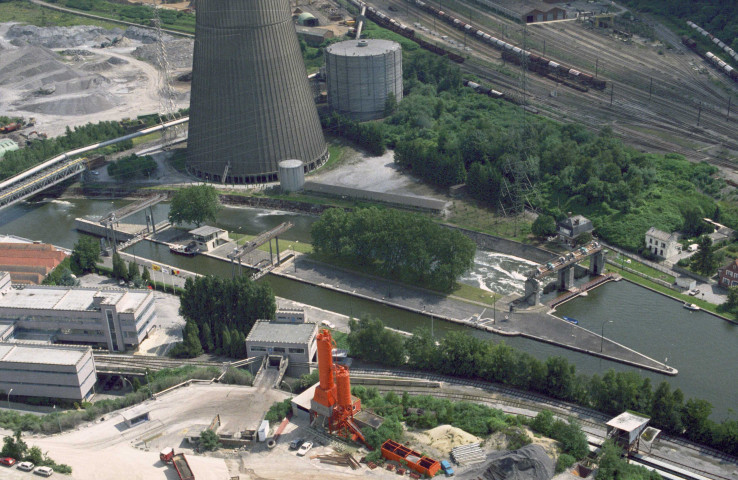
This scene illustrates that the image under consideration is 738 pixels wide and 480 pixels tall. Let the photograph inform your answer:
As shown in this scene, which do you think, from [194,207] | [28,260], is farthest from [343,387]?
Answer: [194,207]

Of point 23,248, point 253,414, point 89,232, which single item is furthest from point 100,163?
point 253,414

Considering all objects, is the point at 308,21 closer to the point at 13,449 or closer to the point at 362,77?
the point at 362,77

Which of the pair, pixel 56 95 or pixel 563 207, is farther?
pixel 56 95

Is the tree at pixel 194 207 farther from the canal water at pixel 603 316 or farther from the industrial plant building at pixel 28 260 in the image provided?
the industrial plant building at pixel 28 260

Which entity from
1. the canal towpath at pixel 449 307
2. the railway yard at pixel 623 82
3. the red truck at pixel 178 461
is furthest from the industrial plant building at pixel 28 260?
the railway yard at pixel 623 82

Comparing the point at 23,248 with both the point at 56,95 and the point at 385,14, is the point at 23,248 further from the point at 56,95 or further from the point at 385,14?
the point at 385,14

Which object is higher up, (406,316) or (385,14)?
(385,14)
